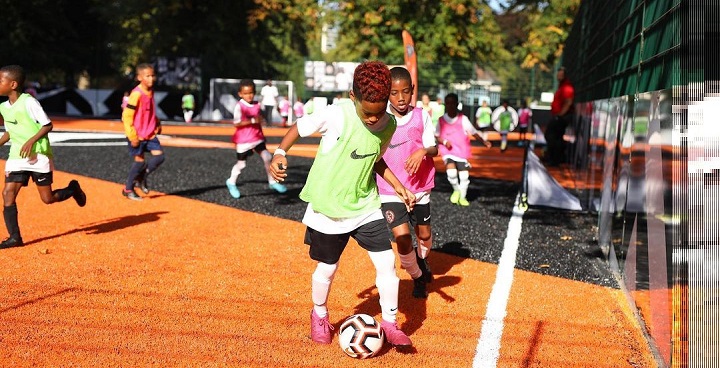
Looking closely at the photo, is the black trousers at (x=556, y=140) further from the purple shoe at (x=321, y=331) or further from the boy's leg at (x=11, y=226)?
the purple shoe at (x=321, y=331)

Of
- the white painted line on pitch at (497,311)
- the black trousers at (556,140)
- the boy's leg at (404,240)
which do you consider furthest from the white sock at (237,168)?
the black trousers at (556,140)

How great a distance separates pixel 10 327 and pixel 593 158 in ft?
28.5

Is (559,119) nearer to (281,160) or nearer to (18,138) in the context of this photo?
(18,138)

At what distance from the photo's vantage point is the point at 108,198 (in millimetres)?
11836

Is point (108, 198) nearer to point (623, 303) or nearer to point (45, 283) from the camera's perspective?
point (45, 283)

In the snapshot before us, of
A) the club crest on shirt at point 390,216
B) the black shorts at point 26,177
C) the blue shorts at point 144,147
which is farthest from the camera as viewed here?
the blue shorts at point 144,147

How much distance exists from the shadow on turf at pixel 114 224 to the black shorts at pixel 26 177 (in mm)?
663

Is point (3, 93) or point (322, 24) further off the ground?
point (322, 24)

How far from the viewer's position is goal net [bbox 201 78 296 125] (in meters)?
42.3

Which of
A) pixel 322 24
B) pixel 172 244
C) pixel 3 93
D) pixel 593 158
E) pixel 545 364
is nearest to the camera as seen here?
pixel 545 364

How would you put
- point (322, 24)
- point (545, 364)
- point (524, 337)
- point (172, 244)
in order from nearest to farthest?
1. point (545, 364)
2. point (524, 337)
3. point (172, 244)
4. point (322, 24)

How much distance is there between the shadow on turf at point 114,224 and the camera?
8961 mm

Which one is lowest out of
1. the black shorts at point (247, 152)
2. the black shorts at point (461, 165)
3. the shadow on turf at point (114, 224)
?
the shadow on turf at point (114, 224)

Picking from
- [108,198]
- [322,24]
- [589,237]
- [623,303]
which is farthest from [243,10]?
[623,303]
